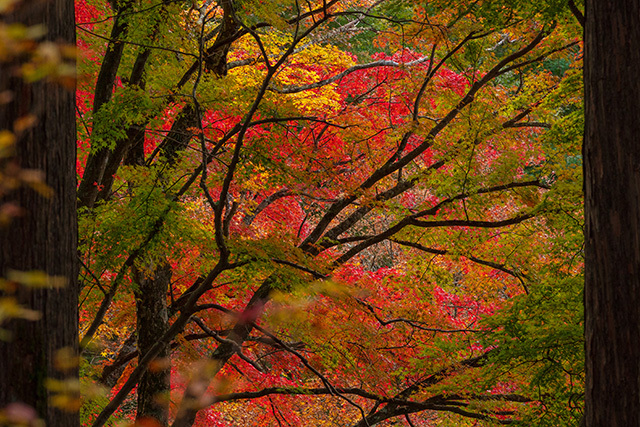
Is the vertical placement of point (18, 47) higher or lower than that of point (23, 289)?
higher

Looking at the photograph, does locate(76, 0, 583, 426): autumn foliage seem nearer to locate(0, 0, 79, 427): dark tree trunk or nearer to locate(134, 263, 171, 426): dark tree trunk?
locate(134, 263, 171, 426): dark tree trunk

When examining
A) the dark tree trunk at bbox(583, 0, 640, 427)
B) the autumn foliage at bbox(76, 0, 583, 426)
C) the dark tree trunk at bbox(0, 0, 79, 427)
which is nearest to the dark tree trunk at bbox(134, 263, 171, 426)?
the autumn foliage at bbox(76, 0, 583, 426)

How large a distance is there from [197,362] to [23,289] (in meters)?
6.15

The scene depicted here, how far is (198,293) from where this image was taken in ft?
16.1

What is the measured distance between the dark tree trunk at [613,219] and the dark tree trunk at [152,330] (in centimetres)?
550

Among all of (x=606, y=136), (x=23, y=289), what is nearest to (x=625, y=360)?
(x=606, y=136)

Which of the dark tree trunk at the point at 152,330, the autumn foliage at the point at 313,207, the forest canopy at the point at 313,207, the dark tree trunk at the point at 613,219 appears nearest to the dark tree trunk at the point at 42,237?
the autumn foliage at the point at 313,207

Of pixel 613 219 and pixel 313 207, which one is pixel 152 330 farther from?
pixel 613 219

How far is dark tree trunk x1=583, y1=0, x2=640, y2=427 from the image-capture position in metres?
2.51

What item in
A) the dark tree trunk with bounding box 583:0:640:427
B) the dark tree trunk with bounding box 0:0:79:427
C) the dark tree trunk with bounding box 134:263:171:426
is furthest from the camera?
the dark tree trunk with bounding box 134:263:171:426

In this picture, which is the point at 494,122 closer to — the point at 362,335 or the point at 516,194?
the point at 516,194

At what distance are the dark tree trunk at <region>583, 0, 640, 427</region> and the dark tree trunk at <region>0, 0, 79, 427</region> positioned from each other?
7.17ft

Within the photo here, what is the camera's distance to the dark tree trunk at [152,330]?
7.25 meters

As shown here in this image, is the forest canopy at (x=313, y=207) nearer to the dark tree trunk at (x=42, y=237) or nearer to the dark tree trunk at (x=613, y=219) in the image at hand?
the dark tree trunk at (x=42, y=237)
